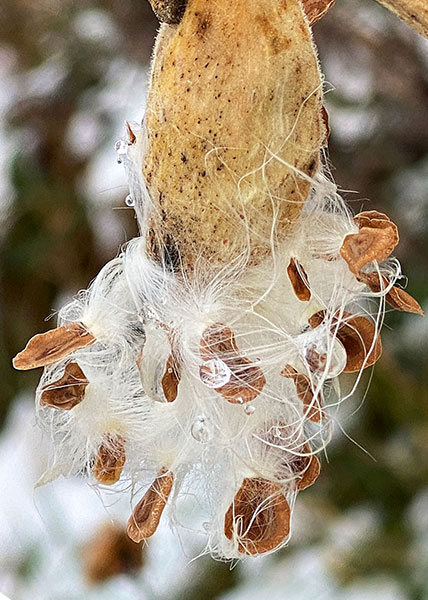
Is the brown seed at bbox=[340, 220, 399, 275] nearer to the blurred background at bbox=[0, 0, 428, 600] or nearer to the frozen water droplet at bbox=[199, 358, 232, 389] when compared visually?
the frozen water droplet at bbox=[199, 358, 232, 389]

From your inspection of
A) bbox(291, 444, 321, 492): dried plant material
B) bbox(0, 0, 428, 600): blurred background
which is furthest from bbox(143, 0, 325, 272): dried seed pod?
bbox(0, 0, 428, 600): blurred background

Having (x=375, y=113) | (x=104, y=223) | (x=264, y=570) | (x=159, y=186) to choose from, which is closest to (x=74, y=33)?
(x=104, y=223)

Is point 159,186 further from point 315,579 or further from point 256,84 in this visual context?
point 315,579

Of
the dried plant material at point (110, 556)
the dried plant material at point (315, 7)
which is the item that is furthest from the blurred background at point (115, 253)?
the dried plant material at point (315, 7)

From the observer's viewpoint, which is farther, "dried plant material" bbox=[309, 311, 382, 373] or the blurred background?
the blurred background

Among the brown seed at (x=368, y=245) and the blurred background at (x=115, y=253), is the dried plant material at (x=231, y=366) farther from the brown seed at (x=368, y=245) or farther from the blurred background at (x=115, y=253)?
the blurred background at (x=115, y=253)

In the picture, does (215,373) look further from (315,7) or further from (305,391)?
(315,7)
